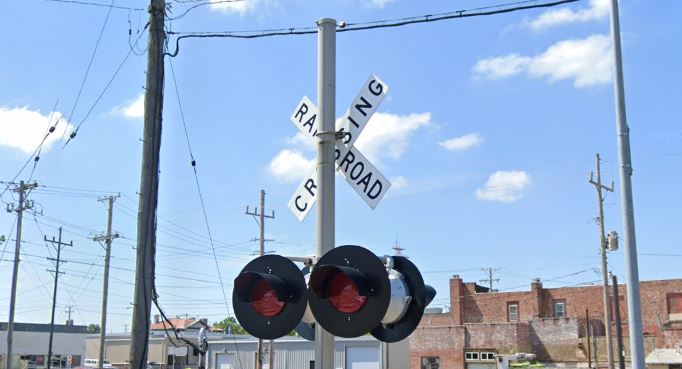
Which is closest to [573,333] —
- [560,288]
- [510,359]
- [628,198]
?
[510,359]

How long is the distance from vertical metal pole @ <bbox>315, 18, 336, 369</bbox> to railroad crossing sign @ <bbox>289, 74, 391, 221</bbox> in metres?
0.08

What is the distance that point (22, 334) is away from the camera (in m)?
88.9

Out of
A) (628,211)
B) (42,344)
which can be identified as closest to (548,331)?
(628,211)

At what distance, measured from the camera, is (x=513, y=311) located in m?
57.5

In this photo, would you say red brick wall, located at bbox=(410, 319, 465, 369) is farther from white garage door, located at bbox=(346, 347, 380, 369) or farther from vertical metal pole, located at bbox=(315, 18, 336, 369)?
vertical metal pole, located at bbox=(315, 18, 336, 369)

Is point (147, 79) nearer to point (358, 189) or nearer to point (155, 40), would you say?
point (155, 40)

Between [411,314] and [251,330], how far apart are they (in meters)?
0.94

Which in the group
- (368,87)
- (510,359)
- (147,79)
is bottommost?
(510,359)

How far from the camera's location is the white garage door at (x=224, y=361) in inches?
2201

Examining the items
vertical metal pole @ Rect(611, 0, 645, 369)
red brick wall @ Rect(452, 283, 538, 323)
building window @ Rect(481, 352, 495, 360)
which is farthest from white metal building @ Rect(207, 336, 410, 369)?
vertical metal pole @ Rect(611, 0, 645, 369)

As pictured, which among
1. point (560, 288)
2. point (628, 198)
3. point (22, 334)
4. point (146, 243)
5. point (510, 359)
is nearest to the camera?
point (146, 243)

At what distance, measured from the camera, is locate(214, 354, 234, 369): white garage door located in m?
55.9

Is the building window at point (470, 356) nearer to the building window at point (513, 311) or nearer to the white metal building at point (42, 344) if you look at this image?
the building window at point (513, 311)

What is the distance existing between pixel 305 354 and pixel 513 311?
16.8 m
